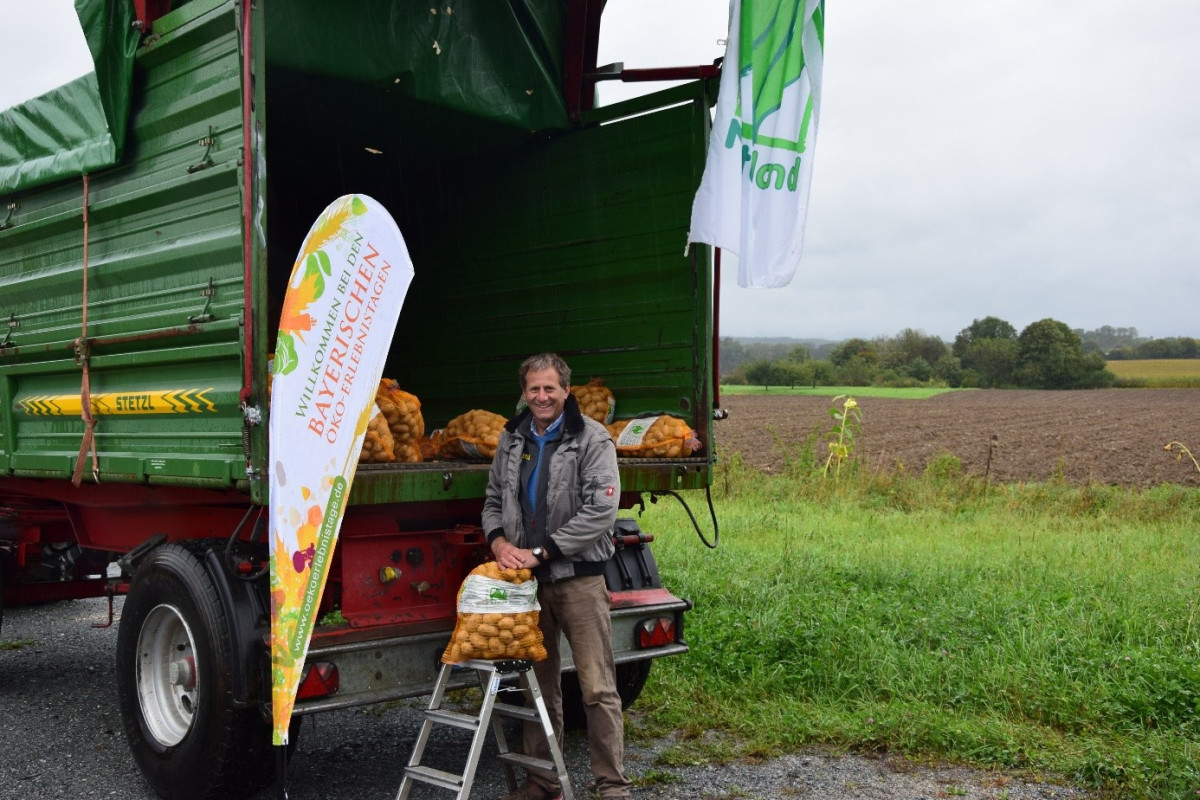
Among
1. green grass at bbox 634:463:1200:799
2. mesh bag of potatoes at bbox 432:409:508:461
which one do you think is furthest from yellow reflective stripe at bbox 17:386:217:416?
green grass at bbox 634:463:1200:799

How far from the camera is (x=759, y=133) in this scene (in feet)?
14.1

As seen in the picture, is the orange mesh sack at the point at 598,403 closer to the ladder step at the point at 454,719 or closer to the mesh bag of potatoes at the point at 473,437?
the mesh bag of potatoes at the point at 473,437

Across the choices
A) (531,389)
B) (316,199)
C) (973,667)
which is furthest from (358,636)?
(316,199)

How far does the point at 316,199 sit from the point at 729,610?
11.1ft

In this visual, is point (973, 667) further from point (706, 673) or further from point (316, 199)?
point (316, 199)

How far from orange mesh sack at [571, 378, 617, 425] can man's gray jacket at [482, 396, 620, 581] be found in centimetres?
110

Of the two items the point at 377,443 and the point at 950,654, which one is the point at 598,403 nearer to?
the point at 377,443

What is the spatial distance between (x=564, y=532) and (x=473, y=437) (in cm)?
110

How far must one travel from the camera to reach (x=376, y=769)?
4.34m

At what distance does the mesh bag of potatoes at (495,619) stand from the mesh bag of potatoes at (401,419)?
3.08ft

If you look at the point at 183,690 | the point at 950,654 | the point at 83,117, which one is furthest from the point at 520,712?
the point at 83,117

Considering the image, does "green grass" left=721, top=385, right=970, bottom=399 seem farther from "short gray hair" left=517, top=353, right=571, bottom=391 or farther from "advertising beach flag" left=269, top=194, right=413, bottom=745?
"advertising beach flag" left=269, top=194, right=413, bottom=745

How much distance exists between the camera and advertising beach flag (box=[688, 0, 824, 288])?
166 inches

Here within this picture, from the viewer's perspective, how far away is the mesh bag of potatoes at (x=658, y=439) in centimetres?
456
